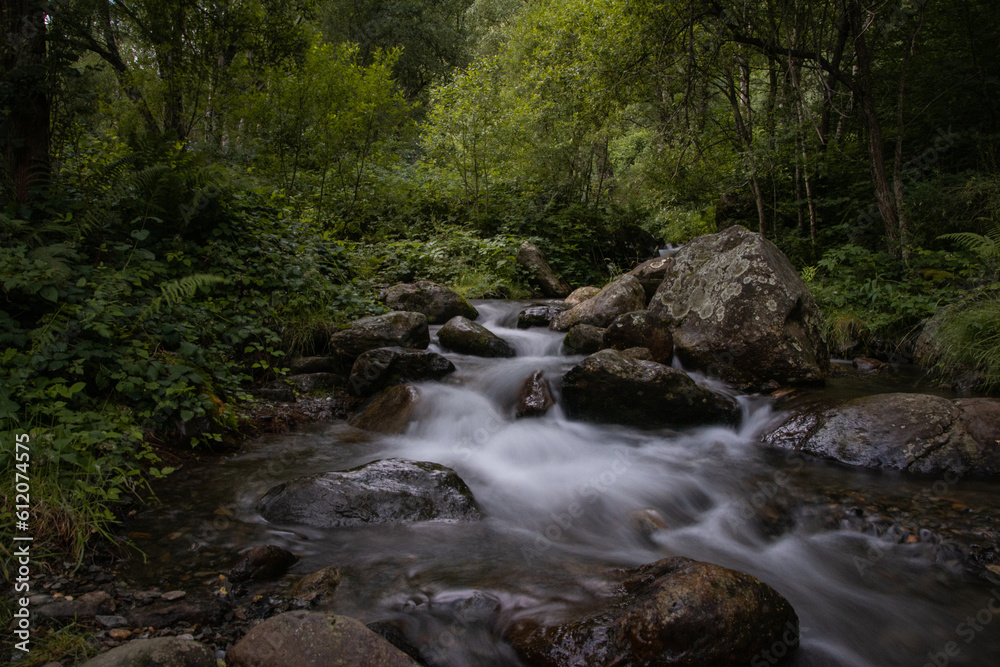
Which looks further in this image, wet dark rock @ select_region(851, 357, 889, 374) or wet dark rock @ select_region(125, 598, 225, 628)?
wet dark rock @ select_region(851, 357, 889, 374)

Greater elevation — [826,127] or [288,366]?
[826,127]

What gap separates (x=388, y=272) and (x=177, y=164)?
16.5 feet

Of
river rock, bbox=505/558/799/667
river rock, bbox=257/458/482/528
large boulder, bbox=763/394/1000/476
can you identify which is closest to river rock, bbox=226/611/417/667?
river rock, bbox=505/558/799/667

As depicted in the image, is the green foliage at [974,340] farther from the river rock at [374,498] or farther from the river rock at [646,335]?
the river rock at [374,498]

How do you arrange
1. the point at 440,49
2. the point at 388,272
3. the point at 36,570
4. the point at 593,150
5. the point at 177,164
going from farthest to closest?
the point at 440,49 → the point at 593,150 → the point at 388,272 → the point at 177,164 → the point at 36,570

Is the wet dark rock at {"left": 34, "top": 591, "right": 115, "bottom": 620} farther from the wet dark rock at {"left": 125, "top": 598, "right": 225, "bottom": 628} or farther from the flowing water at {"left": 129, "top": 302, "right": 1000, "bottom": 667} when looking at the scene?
the flowing water at {"left": 129, "top": 302, "right": 1000, "bottom": 667}

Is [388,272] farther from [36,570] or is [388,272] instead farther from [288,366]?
[36,570]

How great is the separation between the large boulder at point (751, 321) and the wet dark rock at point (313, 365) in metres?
4.41

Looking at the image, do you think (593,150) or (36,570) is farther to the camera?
(593,150)

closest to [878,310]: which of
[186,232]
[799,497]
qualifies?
[799,497]

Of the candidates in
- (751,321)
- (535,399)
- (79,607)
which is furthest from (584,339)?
(79,607)

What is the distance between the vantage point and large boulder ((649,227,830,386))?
6.25m

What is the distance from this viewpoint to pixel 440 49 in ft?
77.5

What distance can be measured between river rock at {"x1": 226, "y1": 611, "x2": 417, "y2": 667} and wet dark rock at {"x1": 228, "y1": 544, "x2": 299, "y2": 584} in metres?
0.74
